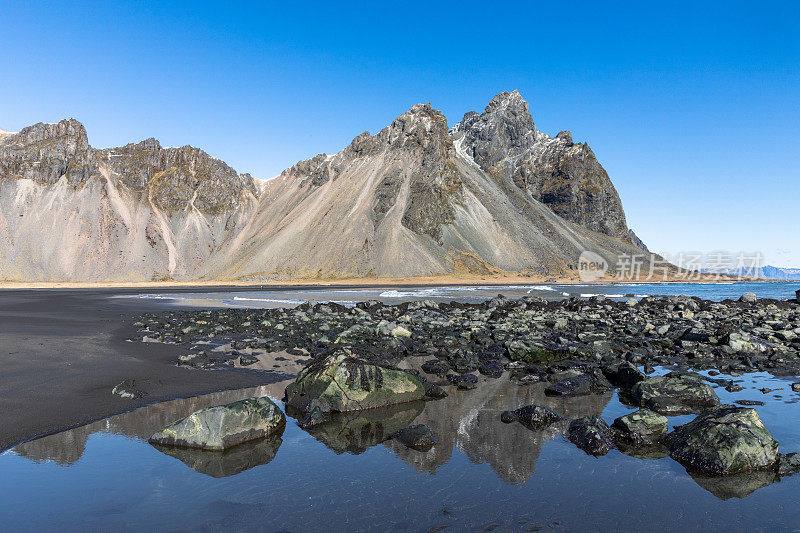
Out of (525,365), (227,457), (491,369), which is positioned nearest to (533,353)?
(525,365)

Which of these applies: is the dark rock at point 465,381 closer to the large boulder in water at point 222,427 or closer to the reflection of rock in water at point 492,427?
the reflection of rock in water at point 492,427

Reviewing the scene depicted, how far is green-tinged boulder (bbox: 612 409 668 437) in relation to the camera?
870cm

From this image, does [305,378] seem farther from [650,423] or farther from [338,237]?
[338,237]

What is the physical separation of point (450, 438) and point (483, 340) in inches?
437

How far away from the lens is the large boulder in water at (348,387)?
10523mm

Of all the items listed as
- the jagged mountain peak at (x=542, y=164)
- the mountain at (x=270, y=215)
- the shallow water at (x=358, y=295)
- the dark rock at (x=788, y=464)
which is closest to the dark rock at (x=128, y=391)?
the dark rock at (x=788, y=464)

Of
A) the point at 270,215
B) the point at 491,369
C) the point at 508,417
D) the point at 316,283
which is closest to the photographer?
the point at 508,417

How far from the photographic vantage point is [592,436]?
332 inches

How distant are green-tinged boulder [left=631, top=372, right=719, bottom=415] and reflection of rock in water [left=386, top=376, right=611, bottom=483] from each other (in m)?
0.85

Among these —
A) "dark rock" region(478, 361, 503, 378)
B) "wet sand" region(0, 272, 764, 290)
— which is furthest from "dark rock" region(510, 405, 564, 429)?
"wet sand" region(0, 272, 764, 290)

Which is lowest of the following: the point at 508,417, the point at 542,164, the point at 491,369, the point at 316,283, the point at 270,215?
the point at 316,283

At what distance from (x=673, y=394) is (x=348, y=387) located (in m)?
8.04

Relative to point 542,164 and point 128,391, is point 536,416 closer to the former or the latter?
point 128,391

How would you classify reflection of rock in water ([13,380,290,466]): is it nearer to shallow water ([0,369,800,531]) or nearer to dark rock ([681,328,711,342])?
shallow water ([0,369,800,531])
